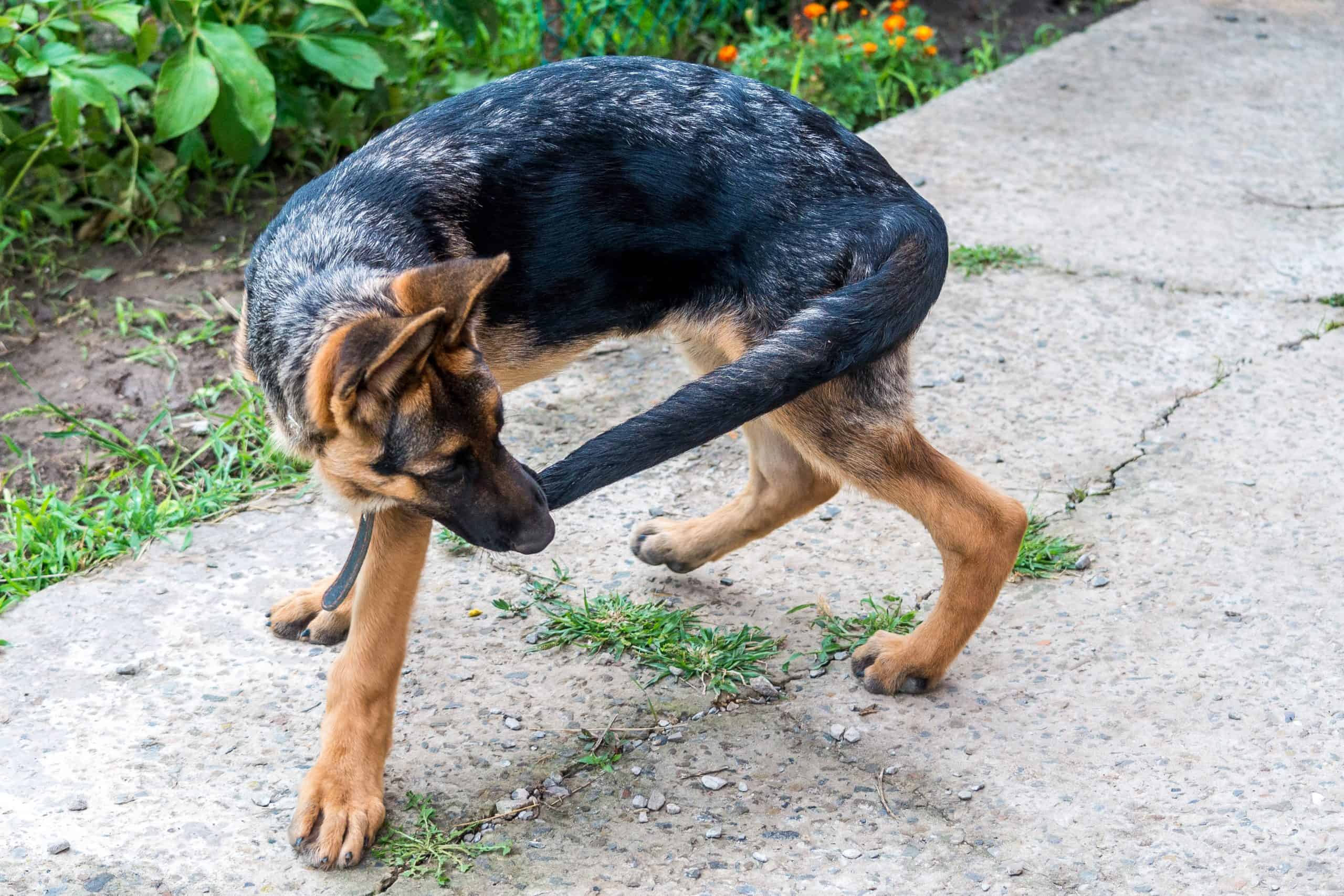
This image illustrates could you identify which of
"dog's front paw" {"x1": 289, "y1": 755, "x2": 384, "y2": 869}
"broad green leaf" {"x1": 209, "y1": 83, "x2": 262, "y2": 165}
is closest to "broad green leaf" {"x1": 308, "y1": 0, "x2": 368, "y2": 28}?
"broad green leaf" {"x1": 209, "y1": 83, "x2": 262, "y2": 165}

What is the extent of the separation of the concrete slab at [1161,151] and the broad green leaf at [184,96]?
303cm

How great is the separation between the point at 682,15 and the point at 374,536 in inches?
198

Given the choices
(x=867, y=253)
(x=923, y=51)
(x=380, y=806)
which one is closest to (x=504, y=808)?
(x=380, y=806)

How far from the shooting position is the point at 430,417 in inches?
104

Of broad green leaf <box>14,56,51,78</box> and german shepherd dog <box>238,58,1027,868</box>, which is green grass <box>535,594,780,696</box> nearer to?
german shepherd dog <box>238,58,1027,868</box>

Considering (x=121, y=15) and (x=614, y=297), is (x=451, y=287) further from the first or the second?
(x=121, y=15)

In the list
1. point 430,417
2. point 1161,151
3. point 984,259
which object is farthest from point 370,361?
point 1161,151

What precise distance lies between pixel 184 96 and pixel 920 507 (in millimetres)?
3294

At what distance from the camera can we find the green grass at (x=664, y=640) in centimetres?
348

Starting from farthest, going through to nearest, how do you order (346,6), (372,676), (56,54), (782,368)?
(346,6)
(56,54)
(372,676)
(782,368)

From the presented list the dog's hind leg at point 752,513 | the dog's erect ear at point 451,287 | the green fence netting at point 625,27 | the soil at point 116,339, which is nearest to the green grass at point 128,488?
the soil at point 116,339

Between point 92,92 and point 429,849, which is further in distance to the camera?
point 92,92

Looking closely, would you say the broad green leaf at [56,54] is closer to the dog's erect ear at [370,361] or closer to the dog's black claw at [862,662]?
the dog's erect ear at [370,361]

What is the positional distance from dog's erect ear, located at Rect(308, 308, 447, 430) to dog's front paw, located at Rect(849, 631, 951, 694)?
151 centimetres
